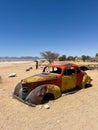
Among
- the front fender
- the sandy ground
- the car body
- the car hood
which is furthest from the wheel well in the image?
the car hood

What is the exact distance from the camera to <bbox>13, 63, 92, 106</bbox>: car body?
7852 mm

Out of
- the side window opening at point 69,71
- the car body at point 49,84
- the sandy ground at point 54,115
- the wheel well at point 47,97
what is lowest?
the sandy ground at point 54,115

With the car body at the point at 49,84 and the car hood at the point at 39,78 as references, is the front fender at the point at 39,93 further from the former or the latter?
the car hood at the point at 39,78

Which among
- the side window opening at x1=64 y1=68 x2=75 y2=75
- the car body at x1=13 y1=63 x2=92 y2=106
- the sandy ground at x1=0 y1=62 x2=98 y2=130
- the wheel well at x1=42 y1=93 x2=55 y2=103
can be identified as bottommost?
the sandy ground at x1=0 y1=62 x2=98 y2=130

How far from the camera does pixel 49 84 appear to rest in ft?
28.5

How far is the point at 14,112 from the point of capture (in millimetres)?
6965

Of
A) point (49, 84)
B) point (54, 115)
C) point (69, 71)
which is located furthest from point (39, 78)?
point (54, 115)

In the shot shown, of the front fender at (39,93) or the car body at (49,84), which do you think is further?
the car body at (49,84)

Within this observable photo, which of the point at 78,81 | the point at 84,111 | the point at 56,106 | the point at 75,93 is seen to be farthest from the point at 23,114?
the point at 78,81

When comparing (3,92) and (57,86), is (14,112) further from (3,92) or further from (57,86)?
(3,92)

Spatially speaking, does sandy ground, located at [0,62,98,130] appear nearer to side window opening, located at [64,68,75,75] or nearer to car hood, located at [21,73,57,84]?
car hood, located at [21,73,57,84]

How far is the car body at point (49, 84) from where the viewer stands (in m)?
7.85

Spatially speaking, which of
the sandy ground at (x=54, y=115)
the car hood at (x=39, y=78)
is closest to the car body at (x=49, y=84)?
the car hood at (x=39, y=78)

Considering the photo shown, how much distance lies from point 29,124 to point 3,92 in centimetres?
500
